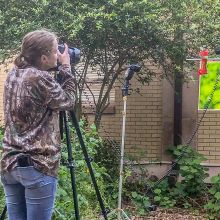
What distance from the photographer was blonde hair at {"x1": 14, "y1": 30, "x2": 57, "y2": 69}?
3.13m

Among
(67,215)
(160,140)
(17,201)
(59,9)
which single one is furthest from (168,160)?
(17,201)

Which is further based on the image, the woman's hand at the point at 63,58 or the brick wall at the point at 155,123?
the brick wall at the point at 155,123

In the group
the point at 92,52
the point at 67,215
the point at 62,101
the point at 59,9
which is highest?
the point at 59,9

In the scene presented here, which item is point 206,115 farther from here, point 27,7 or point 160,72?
point 27,7

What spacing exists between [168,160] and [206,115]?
879 mm

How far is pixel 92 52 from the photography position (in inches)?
274

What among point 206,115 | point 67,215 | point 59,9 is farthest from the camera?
point 206,115

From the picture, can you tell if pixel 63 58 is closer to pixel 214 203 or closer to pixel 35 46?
pixel 35 46

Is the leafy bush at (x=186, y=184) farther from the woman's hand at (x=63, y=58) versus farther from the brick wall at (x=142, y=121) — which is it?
the woman's hand at (x=63, y=58)

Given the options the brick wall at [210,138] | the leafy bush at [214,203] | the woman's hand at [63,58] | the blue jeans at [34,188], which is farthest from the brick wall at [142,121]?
the blue jeans at [34,188]

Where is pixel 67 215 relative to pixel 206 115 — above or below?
below

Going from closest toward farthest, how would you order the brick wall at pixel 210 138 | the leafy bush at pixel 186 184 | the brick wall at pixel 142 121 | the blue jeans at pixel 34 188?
1. the blue jeans at pixel 34 188
2. the leafy bush at pixel 186 184
3. the brick wall at pixel 210 138
4. the brick wall at pixel 142 121

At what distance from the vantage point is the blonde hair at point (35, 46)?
3129mm

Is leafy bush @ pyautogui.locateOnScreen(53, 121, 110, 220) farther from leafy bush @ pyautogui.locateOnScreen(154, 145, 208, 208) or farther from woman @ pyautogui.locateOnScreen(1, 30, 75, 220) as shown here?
leafy bush @ pyautogui.locateOnScreen(154, 145, 208, 208)
